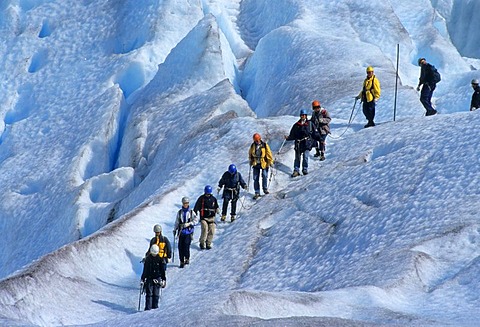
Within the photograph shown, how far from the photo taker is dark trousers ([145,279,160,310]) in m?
21.7

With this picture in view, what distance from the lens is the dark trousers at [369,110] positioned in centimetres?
3127

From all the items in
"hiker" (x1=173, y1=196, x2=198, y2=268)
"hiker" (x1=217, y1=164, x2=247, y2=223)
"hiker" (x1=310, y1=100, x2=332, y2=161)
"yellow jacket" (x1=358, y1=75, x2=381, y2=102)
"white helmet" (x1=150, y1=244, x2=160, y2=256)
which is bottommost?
"white helmet" (x1=150, y1=244, x2=160, y2=256)

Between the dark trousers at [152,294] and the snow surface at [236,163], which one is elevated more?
the snow surface at [236,163]

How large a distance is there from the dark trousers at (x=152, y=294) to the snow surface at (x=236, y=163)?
0.69m

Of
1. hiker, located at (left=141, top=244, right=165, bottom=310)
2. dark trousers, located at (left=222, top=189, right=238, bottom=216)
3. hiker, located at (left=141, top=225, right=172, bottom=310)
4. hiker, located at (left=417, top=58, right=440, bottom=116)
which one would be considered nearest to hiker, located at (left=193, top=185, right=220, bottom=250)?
dark trousers, located at (left=222, top=189, right=238, bottom=216)

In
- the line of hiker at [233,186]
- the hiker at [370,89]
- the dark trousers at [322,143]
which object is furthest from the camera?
the hiker at [370,89]

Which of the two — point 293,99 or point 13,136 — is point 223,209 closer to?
point 293,99

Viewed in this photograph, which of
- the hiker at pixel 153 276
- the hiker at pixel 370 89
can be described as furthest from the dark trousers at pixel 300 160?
the hiker at pixel 153 276

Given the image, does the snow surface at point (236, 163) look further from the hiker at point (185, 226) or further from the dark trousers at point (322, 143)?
the hiker at point (185, 226)

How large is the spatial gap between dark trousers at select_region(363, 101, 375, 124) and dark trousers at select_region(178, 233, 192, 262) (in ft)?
30.6

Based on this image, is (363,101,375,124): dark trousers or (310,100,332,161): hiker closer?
(310,100,332,161): hiker

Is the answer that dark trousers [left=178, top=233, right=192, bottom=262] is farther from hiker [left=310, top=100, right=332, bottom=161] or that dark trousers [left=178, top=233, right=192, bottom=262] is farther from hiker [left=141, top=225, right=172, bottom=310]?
hiker [left=310, top=100, right=332, bottom=161]

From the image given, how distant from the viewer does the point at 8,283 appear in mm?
21656

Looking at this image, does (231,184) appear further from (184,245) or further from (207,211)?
(184,245)
